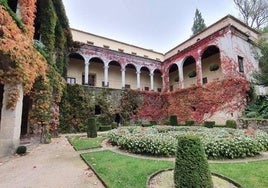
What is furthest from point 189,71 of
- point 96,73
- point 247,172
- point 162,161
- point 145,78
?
point 247,172

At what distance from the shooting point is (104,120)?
16312mm

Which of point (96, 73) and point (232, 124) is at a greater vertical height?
point (96, 73)

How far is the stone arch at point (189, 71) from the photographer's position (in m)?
20.0

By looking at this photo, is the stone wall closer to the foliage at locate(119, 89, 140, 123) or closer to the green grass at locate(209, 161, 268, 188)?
the green grass at locate(209, 161, 268, 188)

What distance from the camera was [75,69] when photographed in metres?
19.2

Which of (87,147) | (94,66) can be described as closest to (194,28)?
(94,66)

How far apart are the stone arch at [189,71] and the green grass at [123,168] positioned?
15852 mm

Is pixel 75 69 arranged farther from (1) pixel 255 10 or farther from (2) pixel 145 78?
(1) pixel 255 10

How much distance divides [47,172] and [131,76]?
724 inches

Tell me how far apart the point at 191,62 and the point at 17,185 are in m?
20.3

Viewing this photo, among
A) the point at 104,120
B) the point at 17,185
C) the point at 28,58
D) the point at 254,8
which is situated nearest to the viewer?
the point at 17,185

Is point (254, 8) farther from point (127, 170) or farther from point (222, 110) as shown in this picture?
point (127, 170)

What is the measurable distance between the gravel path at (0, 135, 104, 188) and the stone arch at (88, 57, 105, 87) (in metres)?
13.9

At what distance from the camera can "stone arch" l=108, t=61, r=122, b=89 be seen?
2109 centimetres
